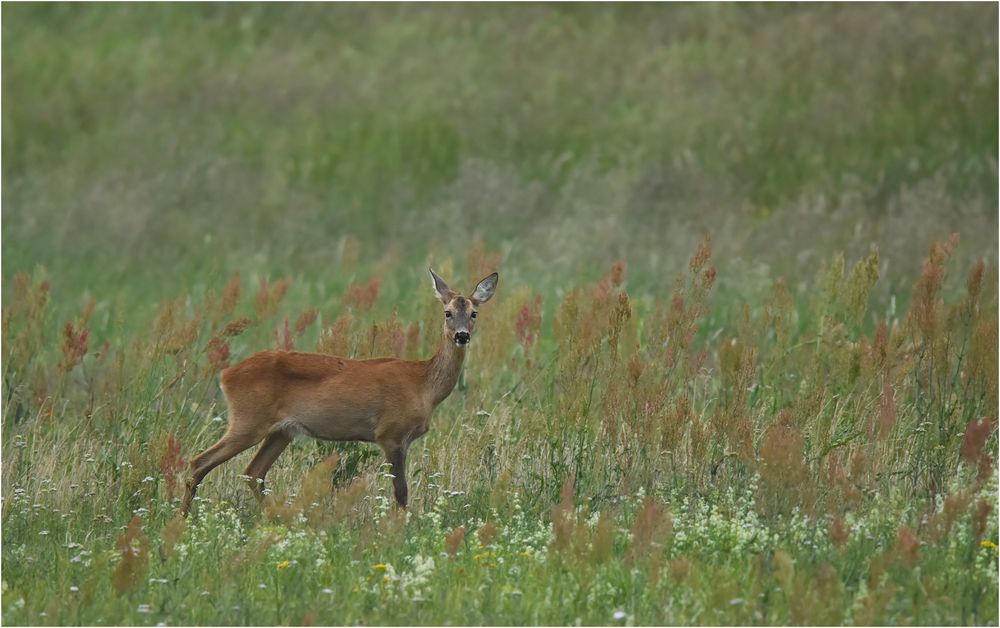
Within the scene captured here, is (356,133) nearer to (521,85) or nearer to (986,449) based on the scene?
(521,85)

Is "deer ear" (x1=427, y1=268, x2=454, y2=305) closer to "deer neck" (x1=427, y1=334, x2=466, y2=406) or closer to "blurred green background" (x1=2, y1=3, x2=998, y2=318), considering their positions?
"deer neck" (x1=427, y1=334, x2=466, y2=406)

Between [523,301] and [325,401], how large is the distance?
5.58ft

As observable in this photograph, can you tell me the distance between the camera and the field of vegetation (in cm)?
671

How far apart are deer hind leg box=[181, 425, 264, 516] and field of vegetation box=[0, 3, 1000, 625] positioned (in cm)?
15

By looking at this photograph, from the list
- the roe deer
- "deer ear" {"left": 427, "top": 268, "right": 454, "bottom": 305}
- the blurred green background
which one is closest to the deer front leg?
the roe deer

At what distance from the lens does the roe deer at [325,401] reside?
27.8 ft

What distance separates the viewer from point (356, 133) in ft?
68.0

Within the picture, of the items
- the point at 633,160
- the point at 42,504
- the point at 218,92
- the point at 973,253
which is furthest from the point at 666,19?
the point at 42,504

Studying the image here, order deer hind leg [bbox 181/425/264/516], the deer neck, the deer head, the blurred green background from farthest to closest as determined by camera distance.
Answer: the blurred green background → the deer neck → the deer head → deer hind leg [bbox 181/425/264/516]

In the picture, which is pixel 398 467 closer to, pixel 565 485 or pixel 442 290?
pixel 442 290

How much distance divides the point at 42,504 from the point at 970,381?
4869mm

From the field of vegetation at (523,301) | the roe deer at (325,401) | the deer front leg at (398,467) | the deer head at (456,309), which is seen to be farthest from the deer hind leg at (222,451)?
the deer head at (456,309)

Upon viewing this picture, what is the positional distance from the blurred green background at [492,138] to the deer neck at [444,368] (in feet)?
19.8

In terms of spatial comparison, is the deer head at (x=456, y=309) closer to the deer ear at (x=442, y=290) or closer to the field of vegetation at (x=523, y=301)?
the deer ear at (x=442, y=290)
